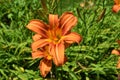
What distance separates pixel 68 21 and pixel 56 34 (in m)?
0.17

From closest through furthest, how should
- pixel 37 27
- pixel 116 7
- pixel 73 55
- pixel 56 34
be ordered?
pixel 37 27
pixel 56 34
pixel 116 7
pixel 73 55

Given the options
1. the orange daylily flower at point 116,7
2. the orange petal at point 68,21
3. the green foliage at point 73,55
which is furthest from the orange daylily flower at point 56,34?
the orange daylily flower at point 116,7

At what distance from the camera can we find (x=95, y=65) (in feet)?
9.43

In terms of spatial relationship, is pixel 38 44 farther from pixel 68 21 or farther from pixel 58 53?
pixel 68 21

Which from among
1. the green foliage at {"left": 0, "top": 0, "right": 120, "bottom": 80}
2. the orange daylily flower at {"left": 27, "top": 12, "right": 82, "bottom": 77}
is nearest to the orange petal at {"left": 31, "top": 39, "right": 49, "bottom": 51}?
the orange daylily flower at {"left": 27, "top": 12, "right": 82, "bottom": 77}

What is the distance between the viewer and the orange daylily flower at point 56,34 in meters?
2.14

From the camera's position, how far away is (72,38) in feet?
7.04

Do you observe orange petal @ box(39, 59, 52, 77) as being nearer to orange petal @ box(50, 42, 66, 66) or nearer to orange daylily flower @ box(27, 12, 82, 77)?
orange daylily flower @ box(27, 12, 82, 77)

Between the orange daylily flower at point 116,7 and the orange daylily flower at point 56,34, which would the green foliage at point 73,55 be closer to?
the orange daylily flower at point 116,7

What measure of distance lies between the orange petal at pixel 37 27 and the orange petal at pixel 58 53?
5.4 inches

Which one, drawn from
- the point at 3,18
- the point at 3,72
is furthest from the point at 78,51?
the point at 3,18

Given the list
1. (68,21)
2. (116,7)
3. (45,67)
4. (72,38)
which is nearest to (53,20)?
(68,21)

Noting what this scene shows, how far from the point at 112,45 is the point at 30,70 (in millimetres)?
856

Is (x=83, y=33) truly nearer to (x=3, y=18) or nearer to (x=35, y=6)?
(x=35, y=6)
